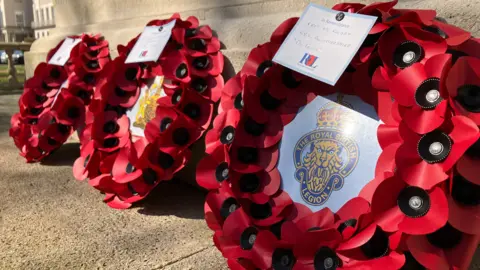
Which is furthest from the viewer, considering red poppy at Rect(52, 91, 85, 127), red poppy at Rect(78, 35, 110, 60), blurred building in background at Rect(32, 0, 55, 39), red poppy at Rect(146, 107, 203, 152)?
blurred building in background at Rect(32, 0, 55, 39)

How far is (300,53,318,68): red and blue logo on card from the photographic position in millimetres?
1422

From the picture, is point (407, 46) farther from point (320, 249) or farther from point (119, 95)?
point (119, 95)

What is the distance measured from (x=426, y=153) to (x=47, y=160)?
8.55 ft

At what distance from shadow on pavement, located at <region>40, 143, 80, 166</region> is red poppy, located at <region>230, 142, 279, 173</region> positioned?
172 cm

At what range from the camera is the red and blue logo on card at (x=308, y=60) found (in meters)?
1.42

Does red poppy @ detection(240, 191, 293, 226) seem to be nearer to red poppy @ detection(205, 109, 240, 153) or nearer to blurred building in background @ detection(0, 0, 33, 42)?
red poppy @ detection(205, 109, 240, 153)

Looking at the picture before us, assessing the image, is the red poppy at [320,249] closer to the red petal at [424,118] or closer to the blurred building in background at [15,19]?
the red petal at [424,118]

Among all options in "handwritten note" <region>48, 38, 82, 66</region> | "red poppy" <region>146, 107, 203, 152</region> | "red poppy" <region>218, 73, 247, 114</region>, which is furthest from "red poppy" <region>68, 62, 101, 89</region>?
"red poppy" <region>218, 73, 247, 114</region>

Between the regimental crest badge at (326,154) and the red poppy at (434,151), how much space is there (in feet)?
0.78

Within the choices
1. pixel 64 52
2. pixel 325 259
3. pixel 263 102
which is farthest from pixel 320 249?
pixel 64 52

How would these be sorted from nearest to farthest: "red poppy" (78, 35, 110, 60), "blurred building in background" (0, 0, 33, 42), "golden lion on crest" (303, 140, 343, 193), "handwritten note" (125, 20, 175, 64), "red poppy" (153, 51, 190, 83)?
"golden lion on crest" (303, 140, 343, 193) < "red poppy" (153, 51, 190, 83) < "handwritten note" (125, 20, 175, 64) < "red poppy" (78, 35, 110, 60) < "blurred building in background" (0, 0, 33, 42)

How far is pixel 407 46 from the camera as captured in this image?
1.25 meters

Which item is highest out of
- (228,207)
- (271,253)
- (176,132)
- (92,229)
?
(271,253)

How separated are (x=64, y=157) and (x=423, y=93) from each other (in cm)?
262
